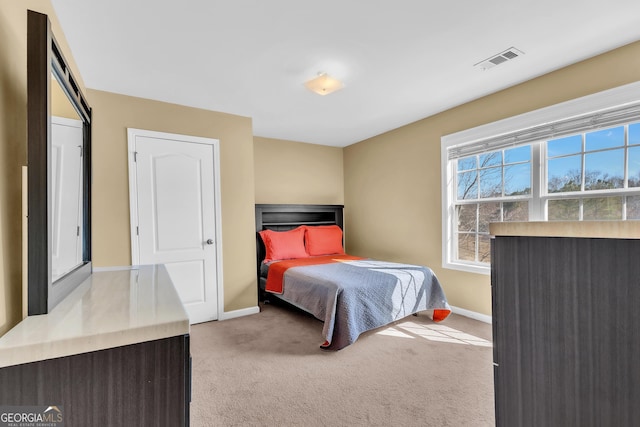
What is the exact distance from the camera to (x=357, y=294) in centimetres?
270

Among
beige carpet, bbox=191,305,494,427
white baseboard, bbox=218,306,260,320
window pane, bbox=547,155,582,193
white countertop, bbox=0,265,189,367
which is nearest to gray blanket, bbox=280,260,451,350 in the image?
beige carpet, bbox=191,305,494,427

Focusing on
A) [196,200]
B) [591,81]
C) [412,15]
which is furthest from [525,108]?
[196,200]

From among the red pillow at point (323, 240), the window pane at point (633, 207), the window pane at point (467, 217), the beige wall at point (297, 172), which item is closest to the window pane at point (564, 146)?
the window pane at point (633, 207)

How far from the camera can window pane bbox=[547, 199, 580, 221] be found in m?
2.63

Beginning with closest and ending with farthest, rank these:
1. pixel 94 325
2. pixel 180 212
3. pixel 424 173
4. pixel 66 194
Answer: pixel 94 325
pixel 66 194
pixel 180 212
pixel 424 173

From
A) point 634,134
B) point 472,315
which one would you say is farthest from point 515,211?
point 472,315

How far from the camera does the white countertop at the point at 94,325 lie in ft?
2.22

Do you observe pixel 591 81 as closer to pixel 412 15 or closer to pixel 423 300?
pixel 412 15

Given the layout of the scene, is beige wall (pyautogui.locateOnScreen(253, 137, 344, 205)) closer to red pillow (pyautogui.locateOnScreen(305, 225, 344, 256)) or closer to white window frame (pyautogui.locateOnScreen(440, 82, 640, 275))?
red pillow (pyautogui.locateOnScreen(305, 225, 344, 256))

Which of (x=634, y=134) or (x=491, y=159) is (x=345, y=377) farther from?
(x=634, y=134)

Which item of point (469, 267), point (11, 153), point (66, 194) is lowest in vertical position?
point (469, 267)

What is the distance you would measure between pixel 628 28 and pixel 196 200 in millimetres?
3913

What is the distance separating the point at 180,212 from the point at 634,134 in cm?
413

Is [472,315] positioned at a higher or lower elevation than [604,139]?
lower
